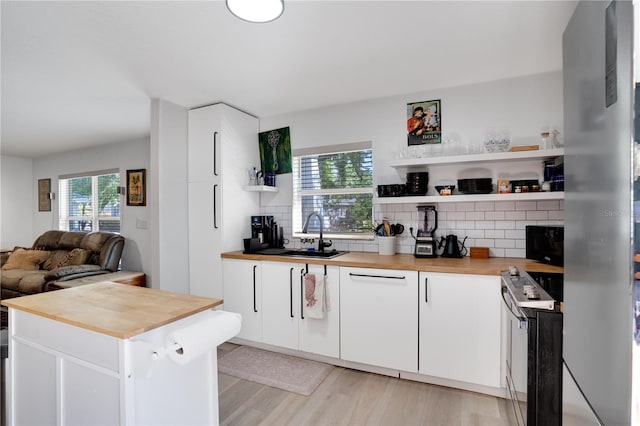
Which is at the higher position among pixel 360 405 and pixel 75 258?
pixel 75 258

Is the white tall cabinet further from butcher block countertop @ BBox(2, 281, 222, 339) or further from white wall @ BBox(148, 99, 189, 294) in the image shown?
butcher block countertop @ BBox(2, 281, 222, 339)

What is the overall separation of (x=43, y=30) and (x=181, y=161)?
1.50 metres

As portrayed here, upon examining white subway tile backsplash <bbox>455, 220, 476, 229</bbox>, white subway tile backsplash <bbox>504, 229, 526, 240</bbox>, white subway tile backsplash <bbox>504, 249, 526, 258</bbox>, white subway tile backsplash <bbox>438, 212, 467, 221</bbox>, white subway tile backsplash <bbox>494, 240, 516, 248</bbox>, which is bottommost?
white subway tile backsplash <bbox>504, 249, 526, 258</bbox>

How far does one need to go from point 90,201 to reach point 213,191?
11.9 ft

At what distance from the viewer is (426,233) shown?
2785 mm

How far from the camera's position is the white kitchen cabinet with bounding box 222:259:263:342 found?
3008 mm

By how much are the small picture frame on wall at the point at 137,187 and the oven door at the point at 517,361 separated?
15.6ft

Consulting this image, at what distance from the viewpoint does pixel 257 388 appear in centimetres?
238

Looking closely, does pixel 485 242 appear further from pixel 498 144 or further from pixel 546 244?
pixel 498 144

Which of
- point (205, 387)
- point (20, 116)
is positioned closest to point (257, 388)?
point (205, 387)

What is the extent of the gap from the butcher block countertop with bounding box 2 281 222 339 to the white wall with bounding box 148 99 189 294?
1.20 m

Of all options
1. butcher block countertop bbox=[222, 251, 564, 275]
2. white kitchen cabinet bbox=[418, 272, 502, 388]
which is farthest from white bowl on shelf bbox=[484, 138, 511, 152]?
white kitchen cabinet bbox=[418, 272, 502, 388]

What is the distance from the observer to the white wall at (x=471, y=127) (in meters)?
2.59

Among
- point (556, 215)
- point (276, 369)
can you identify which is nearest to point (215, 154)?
point (276, 369)
